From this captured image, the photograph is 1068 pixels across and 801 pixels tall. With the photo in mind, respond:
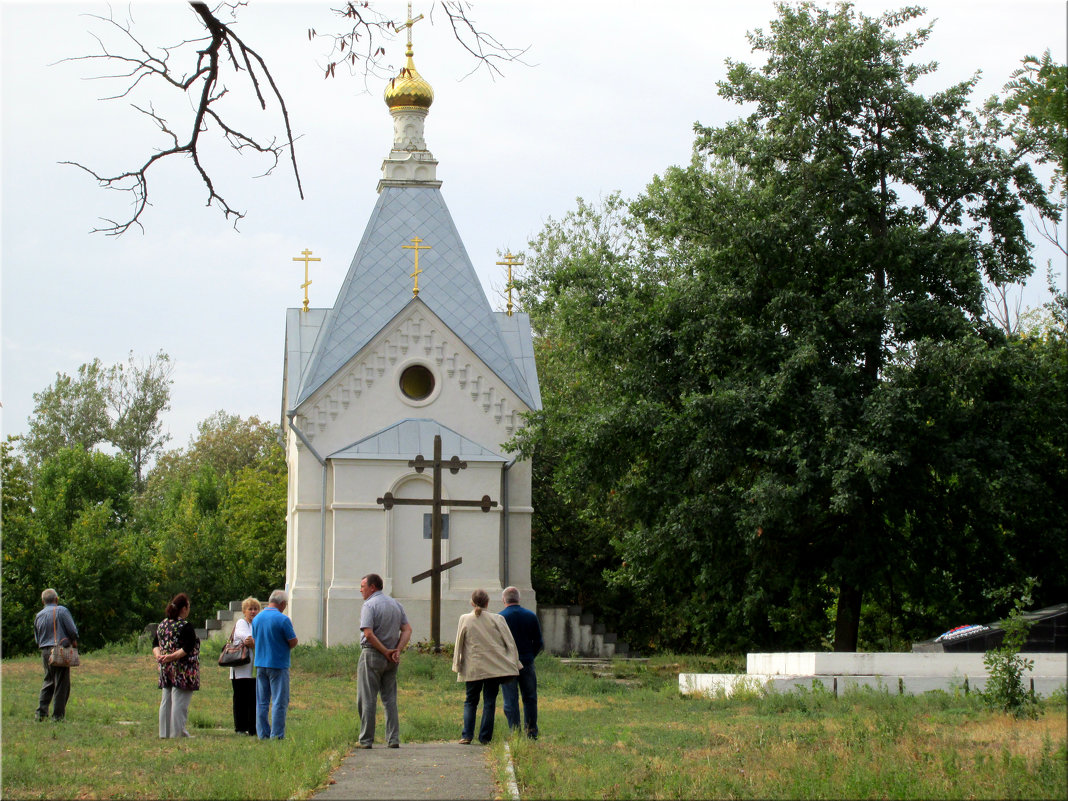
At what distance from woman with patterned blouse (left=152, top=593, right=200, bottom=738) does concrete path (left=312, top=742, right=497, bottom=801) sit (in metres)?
2.23

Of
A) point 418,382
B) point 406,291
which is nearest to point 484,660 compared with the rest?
point 418,382

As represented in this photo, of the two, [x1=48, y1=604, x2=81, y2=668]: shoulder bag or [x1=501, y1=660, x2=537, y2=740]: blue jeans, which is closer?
[x1=501, y1=660, x2=537, y2=740]: blue jeans

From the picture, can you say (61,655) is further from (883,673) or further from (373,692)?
(883,673)

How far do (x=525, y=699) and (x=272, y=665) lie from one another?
7.74 ft

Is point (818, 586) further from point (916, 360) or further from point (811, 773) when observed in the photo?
point (811, 773)

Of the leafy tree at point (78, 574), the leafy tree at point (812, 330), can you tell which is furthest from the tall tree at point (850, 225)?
the leafy tree at point (78, 574)

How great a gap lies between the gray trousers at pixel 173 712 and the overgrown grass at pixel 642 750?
170 mm

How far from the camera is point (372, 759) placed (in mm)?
10562

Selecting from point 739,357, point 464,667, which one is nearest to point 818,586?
point 739,357

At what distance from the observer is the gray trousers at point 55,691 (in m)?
13.8

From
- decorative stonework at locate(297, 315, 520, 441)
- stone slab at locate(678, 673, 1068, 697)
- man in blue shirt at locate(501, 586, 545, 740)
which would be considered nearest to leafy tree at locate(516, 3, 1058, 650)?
stone slab at locate(678, 673, 1068, 697)

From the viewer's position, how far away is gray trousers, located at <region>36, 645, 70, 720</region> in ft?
45.2

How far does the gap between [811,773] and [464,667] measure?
3.88m

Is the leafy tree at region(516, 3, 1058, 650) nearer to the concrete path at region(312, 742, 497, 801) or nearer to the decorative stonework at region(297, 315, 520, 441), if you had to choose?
the decorative stonework at region(297, 315, 520, 441)
